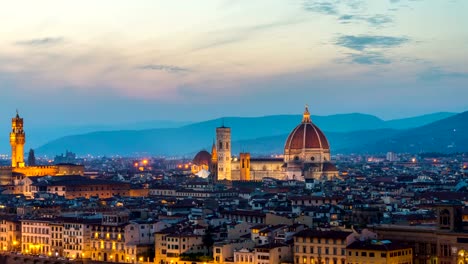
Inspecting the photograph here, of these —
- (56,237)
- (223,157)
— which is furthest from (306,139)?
(56,237)

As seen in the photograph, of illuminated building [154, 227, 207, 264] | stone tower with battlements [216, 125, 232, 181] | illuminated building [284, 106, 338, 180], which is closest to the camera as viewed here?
illuminated building [154, 227, 207, 264]

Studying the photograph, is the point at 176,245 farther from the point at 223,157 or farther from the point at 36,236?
the point at 223,157

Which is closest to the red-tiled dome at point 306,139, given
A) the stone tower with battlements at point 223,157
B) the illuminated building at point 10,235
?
the stone tower with battlements at point 223,157

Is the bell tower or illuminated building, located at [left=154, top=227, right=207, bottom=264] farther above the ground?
the bell tower

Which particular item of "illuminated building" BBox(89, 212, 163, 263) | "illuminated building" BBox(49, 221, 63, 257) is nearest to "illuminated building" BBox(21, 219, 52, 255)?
"illuminated building" BBox(49, 221, 63, 257)

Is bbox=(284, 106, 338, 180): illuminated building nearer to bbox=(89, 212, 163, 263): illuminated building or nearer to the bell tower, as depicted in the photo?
the bell tower

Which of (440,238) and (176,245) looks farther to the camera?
(176,245)

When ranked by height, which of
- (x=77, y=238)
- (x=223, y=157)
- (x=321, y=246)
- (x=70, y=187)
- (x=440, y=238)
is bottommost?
(x=77, y=238)

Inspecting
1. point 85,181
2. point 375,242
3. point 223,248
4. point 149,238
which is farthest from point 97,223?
point 85,181
